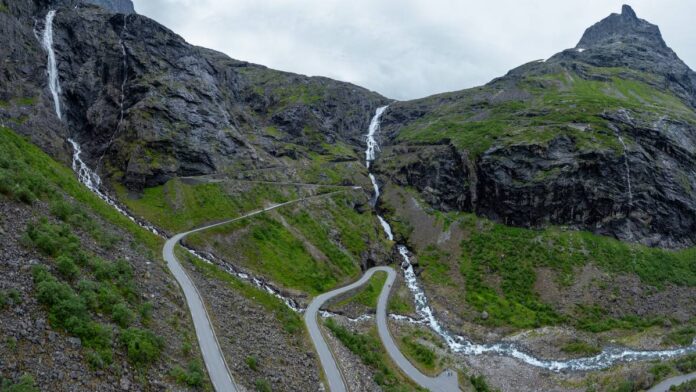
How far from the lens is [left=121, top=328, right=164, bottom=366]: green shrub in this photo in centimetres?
2361

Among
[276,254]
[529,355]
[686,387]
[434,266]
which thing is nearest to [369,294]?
[276,254]

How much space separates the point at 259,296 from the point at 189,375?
21.2 metres

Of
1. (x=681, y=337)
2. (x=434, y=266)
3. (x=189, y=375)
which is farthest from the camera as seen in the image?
(x=434, y=266)

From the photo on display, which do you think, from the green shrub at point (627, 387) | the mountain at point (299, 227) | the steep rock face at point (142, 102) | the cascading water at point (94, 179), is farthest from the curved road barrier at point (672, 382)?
the steep rock face at point (142, 102)

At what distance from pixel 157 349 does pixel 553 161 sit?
319ft

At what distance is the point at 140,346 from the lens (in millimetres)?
24203

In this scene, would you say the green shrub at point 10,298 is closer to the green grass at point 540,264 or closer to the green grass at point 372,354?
the green grass at point 372,354

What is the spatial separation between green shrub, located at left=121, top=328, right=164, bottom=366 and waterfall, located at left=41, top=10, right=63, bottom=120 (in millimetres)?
76028

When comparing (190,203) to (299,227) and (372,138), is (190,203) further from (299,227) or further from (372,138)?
(372,138)

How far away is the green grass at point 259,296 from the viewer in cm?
4347

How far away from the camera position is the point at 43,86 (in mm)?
81000

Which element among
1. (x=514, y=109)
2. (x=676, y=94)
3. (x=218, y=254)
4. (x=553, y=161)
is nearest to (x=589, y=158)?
(x=553, y=161)

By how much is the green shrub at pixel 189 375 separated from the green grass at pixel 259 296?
15621 mm

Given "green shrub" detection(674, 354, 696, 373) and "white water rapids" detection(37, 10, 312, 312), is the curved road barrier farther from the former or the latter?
"white water rapids" detection(37, 10, 312, 312)
